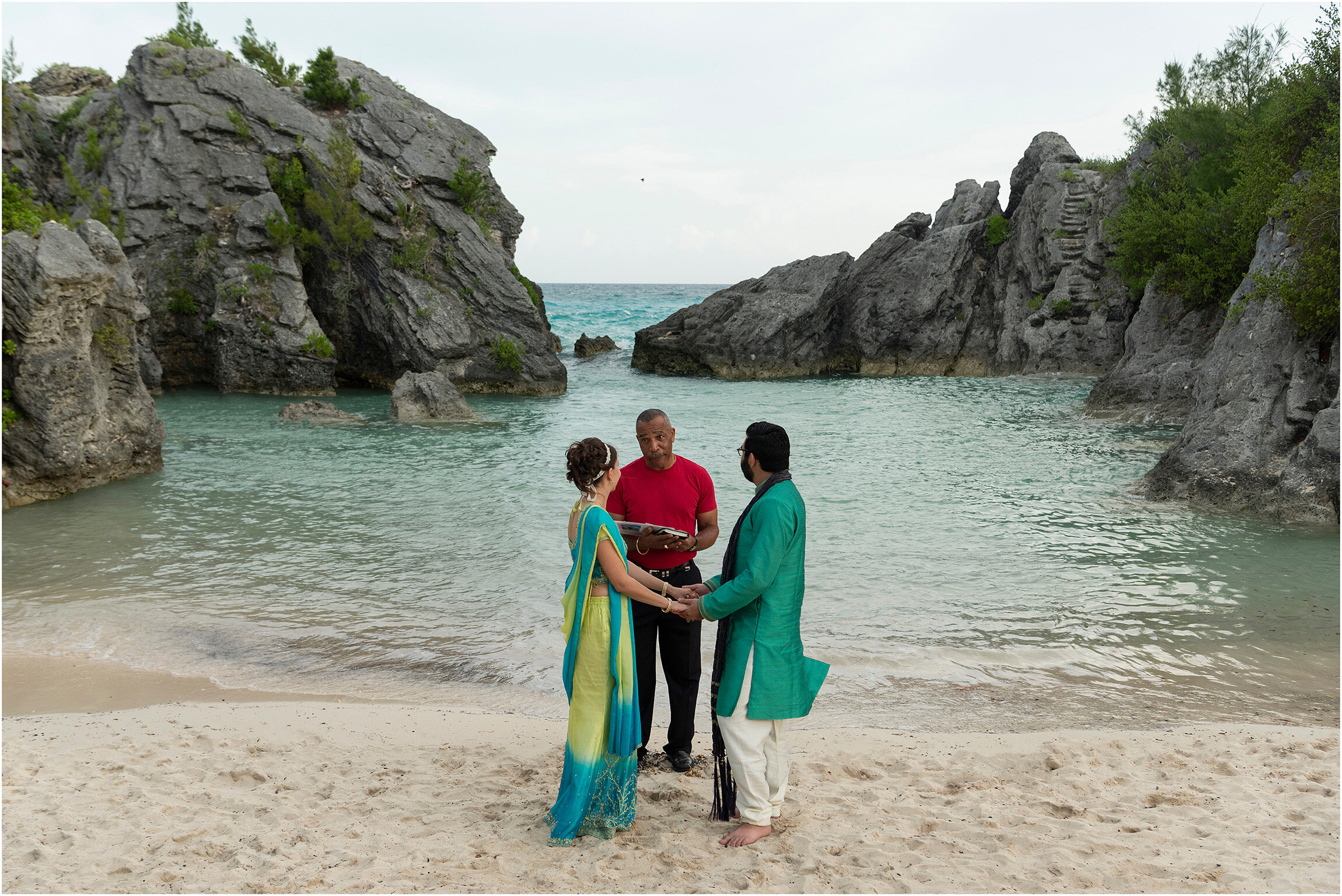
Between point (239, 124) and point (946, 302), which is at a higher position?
point (239, 124)

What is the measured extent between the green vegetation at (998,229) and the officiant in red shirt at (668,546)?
33932mm

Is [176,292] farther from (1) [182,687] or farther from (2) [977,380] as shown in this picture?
(2) [977,380]

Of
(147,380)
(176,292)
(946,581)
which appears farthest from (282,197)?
(946,581)

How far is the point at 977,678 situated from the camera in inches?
251

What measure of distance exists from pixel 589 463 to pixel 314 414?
1900 centimetres

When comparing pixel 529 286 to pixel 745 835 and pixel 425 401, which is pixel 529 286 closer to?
pixel 425 401

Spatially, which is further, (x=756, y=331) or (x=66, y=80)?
(x=756, y=331)

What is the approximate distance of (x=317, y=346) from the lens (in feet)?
84.6

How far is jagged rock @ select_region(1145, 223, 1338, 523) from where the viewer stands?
1084cm

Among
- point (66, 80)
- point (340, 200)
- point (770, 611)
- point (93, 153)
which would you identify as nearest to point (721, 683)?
point (770, 611)

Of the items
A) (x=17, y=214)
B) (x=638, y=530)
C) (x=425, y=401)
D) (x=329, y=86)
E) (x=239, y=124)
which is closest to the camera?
(x=638, y=530)

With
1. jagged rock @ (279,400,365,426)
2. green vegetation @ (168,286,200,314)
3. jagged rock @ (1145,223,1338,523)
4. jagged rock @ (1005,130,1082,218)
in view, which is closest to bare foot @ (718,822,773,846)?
jagged rock @ (1145,223,1338,523)

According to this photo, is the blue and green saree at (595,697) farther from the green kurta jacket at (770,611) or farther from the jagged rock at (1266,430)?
the jagged rock at (1266,430)

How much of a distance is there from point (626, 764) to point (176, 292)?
27.7 m
